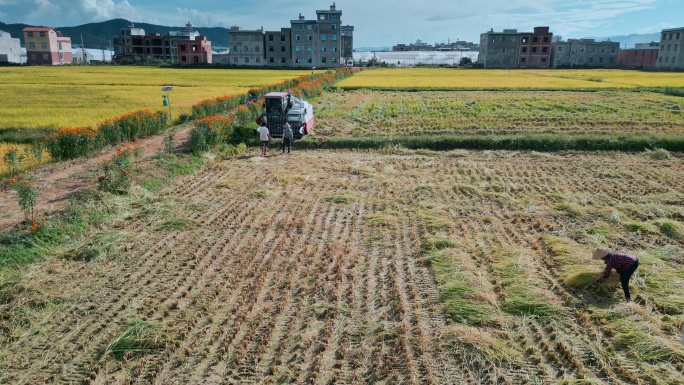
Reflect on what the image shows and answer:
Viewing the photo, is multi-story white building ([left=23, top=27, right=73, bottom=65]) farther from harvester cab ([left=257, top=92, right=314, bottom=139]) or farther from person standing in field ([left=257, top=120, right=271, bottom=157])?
person standing in field ([left=257, top=120, right=271, bottom=157])

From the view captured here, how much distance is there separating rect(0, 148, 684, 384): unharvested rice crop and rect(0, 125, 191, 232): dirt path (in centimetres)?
138

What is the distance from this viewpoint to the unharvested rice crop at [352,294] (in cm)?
539

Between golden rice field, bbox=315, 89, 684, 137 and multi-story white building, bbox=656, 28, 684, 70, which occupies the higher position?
multi-story white building, bbox=656, 28, 684, 70

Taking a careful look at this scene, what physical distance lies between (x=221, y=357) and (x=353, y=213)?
18.5ft

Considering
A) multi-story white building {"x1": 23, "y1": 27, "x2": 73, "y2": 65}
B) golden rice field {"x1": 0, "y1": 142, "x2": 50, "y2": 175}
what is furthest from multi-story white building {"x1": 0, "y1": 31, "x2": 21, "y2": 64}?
golden rice field {"x1": 0, "y1": 142, "x2": 50, "y2": 175}

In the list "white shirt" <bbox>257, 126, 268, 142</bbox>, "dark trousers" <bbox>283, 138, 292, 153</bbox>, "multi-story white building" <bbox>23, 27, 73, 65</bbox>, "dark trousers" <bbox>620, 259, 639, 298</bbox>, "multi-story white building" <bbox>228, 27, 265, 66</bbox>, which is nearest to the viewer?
"dark trousers" <bbox>620, 259, 639, 298</bbox>

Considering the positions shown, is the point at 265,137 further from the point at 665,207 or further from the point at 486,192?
the point at 665,207

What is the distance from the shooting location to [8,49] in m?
81.3

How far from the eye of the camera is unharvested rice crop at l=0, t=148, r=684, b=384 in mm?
5391

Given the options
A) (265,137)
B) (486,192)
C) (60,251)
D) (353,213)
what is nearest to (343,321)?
(353,213)

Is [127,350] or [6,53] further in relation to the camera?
[6,53]

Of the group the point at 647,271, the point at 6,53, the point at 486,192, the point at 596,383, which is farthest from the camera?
the point at 6,53

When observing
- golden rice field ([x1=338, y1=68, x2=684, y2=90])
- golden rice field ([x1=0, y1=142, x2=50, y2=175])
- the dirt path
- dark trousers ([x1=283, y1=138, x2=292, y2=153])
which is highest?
golden rice field ([x1=338, y1=68, x2=684, y2=90])

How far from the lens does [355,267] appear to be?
7895 millimetres
